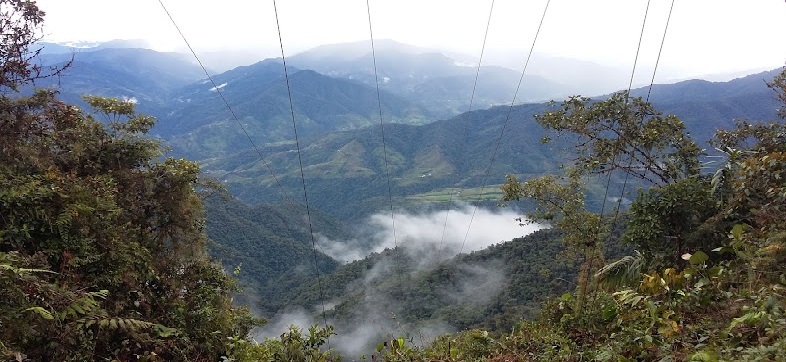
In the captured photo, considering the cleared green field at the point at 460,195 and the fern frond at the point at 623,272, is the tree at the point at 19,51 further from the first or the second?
the cleared green field at the point at 460,195

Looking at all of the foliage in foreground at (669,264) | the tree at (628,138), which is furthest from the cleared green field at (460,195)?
the foliage in foreground at (669,264)

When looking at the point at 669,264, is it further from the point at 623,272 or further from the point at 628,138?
the point at 628,138

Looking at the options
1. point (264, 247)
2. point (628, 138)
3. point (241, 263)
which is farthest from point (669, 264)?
point (264, 247)

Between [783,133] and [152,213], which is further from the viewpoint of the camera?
[152,213]

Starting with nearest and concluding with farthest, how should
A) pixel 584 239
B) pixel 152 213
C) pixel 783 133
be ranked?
pixel 783 133 → pixel 152 213 → pixel 584 239

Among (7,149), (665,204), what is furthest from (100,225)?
(665,204)

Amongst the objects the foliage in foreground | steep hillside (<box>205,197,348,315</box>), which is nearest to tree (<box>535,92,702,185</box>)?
the foliage in foreground

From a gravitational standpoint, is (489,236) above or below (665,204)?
below

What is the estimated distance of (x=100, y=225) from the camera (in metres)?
6.87

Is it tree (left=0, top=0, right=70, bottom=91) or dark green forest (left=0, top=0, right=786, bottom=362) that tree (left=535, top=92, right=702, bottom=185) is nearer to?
dark green forest (left=0, top=0, right=786, bottom=362)

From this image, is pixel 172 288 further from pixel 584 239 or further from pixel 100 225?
pixel 584 239

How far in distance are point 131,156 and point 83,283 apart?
4458 millimetres

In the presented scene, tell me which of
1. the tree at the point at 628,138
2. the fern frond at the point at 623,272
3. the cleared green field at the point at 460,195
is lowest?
the cleared green field at the point at 460,195

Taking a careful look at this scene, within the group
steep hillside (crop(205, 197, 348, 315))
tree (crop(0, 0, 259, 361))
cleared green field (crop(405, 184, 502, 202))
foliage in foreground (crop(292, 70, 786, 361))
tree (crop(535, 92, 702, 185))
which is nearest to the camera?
foliage in foreground (crop(292, 70, 786, 361))
